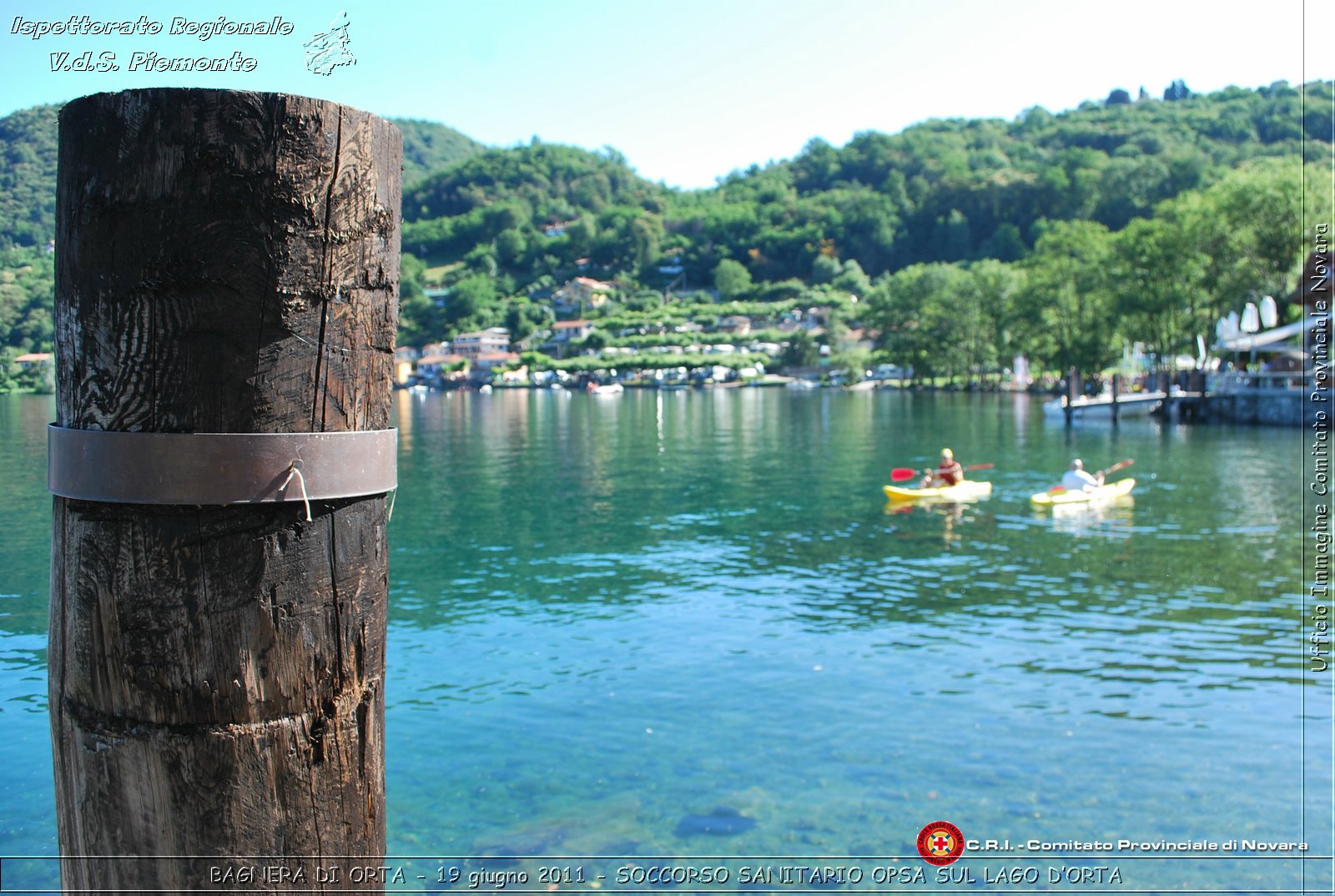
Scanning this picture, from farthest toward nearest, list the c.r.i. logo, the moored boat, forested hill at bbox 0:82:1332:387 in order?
the moored boat → forested hill at bbox 0:82:1332:387 → the c.r.i. logo

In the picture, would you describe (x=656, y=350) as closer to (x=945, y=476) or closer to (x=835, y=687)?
(x=945, y=476)

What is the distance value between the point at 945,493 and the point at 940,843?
64.4ft

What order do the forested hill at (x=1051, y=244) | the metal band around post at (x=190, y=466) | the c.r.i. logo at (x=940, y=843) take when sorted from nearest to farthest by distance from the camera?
1. the metal band around post at (x=190, y=466)
2. the c.r.i. logo at (x=940, y=843)
3. the forested hill at (x=1051, y=244)

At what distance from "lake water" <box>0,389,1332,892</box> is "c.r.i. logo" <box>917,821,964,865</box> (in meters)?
0.12

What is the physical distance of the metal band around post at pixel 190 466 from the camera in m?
1.90

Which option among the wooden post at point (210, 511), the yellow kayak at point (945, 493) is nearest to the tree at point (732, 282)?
the yellow kayak at point (945, 493)

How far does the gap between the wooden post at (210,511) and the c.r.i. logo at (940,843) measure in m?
6.44

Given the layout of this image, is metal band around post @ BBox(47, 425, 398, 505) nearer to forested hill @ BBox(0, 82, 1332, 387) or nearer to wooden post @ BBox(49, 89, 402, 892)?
wooden post @ BBox(49, 89, 402, 892)

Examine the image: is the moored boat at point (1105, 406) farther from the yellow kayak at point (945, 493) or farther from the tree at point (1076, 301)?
the yellow kayak at point (945, 493)

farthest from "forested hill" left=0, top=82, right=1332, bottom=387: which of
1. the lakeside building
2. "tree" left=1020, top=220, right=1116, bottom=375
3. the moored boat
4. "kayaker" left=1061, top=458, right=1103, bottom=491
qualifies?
"kayaker" left=1061, top=458, right=1103, bottom=491

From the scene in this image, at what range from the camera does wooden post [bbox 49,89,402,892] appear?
192 cm

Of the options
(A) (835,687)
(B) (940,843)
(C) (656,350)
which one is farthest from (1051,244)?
(B) (940,843)

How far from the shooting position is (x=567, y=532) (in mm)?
22844

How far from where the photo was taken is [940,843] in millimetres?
7711
